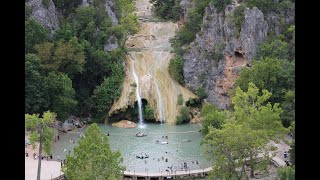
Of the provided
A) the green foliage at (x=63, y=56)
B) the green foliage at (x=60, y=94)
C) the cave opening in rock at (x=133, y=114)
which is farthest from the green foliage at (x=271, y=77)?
the green foliage at (x=63, y=56)

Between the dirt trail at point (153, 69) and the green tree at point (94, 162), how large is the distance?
2431cm

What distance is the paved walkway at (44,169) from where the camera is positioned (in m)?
29.5

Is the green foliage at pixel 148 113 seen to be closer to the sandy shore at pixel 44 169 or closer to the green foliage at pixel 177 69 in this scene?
the green foliage at pixel 177 69

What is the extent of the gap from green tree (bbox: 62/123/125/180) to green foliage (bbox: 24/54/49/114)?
18.8 m

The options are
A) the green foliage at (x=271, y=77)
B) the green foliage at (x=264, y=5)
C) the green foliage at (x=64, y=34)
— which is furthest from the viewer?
the green foliage at (x=64, y=34)

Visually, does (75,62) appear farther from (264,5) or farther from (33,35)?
(264,5)

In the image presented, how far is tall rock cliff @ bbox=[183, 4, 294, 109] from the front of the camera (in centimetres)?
4769

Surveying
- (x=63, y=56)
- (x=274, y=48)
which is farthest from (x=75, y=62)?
(x=274, y=48)

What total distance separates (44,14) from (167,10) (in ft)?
63.2

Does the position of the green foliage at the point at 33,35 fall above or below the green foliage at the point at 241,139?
above

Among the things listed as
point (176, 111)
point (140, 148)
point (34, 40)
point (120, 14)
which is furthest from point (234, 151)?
point (120, 14)

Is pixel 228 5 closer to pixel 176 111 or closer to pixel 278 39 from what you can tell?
pixel 278 39

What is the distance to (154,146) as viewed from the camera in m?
38.4
